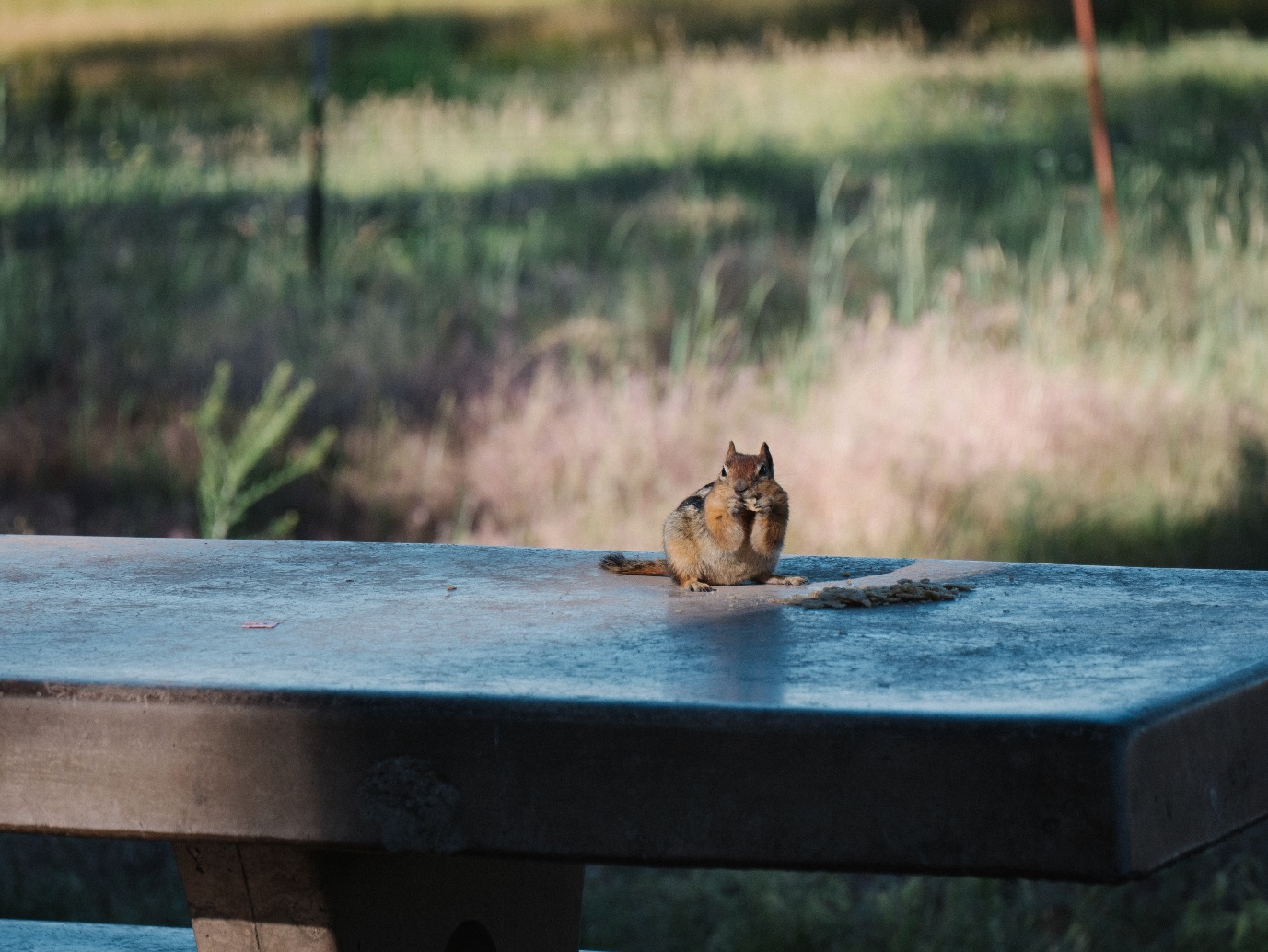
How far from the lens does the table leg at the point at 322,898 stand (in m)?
1.71

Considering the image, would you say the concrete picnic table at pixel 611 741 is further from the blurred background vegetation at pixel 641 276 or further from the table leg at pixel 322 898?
the blurred background vegetation at pixel 641 276

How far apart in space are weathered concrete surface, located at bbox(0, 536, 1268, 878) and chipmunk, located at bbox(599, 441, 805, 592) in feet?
0.61

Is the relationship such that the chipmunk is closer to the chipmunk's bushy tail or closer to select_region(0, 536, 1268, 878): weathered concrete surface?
the chipmunk's bushy tail

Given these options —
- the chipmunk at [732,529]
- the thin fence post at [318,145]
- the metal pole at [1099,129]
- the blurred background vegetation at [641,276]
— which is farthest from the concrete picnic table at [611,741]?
the thin fence post at [318,145]

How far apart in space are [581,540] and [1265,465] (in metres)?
1.85

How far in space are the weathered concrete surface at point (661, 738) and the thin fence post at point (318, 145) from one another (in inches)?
182

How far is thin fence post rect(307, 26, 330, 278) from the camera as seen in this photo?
20.4ft

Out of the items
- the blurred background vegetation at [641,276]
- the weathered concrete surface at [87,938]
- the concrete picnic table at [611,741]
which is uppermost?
the blurred background vegetation at [641,276]

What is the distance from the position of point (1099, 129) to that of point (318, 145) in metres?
2.80

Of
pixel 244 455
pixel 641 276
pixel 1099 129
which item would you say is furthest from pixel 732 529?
pixel 1099 129

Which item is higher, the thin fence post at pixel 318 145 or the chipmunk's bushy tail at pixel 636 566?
the thin fence post at pixel 318 145

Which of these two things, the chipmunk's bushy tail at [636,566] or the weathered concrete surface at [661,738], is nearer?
the weathered concrete surface at [661,738]

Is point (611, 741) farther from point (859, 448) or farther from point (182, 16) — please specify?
point (182, 16)

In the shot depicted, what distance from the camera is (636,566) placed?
2.11 metres
